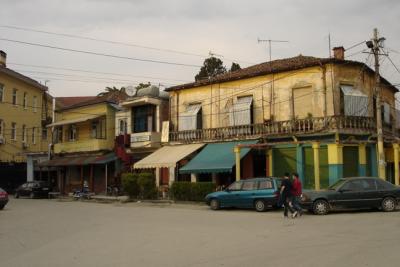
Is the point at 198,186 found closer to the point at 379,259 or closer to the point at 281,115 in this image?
the point at 281,115

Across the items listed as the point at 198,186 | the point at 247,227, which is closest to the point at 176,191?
the point at 198,186

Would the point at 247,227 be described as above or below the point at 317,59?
below

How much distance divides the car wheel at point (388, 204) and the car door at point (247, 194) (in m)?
5.61

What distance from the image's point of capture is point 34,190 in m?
39.0

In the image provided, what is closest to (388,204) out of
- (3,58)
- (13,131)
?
(13,131)

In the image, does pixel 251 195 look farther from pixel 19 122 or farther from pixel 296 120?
pixel 19 122

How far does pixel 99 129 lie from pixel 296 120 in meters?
19.4

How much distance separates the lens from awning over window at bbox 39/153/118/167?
1470 inches

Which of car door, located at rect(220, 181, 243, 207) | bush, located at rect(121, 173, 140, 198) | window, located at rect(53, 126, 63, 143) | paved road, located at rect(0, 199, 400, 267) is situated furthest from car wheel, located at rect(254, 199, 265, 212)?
window, located at rect(53, 126, 63, 143)

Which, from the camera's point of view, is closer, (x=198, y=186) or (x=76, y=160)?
(x=198, y=186)

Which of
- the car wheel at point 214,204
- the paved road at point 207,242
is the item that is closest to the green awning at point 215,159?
the car wheel at point 214,204

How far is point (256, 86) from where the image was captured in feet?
98.1

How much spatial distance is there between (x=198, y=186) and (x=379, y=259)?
62.7ft

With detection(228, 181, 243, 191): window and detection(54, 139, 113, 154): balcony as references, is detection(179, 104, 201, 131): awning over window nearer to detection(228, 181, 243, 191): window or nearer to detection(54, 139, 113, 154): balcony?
detection(54, 139, 113, 154): balcony
